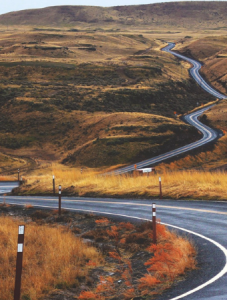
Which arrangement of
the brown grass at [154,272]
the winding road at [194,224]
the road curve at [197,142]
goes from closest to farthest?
the winding road at [194,224], the brown grass at [154,272], the road curve at [197,142]

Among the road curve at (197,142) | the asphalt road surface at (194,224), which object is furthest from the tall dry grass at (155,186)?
the road curve at (197,142)

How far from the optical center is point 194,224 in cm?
1597

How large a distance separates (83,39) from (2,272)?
175360 millimetres

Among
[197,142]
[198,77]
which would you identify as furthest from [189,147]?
[198,77]

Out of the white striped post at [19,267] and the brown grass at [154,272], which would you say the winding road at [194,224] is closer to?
the brown grass at [154,272]

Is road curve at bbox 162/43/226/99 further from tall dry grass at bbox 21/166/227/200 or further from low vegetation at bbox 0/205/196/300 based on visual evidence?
low vegetation at bbox 0/205/196/300

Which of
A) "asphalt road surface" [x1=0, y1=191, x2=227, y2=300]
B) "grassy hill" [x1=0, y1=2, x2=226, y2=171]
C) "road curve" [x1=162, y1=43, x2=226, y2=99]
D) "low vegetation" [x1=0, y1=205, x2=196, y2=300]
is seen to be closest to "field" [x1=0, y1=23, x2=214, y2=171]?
"grassy hill" [x1=0, y1=2, x2=226, y2=171]

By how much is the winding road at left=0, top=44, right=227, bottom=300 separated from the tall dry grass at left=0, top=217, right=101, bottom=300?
2459 millimetres

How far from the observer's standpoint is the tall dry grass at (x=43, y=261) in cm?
910

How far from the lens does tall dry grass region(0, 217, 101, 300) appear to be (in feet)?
29.9

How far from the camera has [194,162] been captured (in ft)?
199

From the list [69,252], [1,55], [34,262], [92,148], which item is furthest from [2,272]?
[1,55]

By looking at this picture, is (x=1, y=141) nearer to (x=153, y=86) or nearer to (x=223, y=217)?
(x=153, y=86)

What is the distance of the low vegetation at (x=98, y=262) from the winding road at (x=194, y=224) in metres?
0.41
